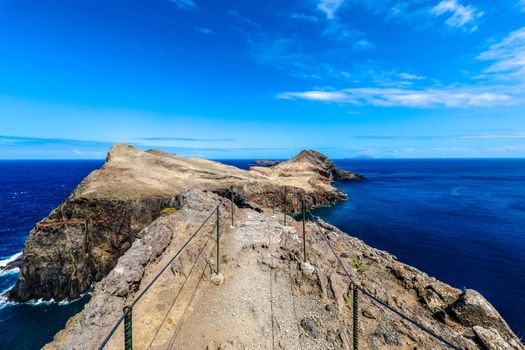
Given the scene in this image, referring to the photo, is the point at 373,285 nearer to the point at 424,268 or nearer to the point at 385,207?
the point at 424,268

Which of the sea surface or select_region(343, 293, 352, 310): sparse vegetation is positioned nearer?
select_region(343, 293, 352, 310): sparse vegetation

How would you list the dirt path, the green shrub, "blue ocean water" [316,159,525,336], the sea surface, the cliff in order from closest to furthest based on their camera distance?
the dirt path → the cliff → the green shrub → the sea surface → "blue ocean water" [316,159,525,336]

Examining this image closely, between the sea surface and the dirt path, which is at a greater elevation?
the dirt path

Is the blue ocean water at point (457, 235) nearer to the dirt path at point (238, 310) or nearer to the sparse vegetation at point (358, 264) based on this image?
the sparse vegetation at point (358, 264)

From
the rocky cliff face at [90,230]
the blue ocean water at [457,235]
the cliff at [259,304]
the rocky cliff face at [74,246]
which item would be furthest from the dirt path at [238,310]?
the blue ocean water at [457,235]

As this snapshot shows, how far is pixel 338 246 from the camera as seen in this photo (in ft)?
92.0

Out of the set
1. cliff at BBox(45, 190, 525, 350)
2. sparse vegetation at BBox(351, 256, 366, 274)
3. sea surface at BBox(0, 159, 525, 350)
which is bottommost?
sea surface at BBox(0, 159, 525, 350)

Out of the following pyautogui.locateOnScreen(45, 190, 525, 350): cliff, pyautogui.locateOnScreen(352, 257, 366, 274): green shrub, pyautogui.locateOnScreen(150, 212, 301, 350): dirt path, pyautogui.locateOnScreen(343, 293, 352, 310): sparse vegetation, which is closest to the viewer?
pyautogui.locateOnScreen(150, 212, 301, 350): dirt path

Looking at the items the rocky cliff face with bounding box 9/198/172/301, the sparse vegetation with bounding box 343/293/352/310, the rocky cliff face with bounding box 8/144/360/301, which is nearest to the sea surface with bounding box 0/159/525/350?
the rocky cliff face with bounding box 9/198/172/301

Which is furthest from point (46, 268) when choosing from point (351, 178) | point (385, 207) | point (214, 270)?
point (351, 178)

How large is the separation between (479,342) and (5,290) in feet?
150

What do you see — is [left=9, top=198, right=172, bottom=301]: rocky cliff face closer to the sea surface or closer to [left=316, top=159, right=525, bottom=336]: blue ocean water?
the sea surface

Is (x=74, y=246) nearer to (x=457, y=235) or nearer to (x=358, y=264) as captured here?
(x=358, y=264)

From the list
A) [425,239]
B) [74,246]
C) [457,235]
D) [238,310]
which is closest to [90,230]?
[74,246]
